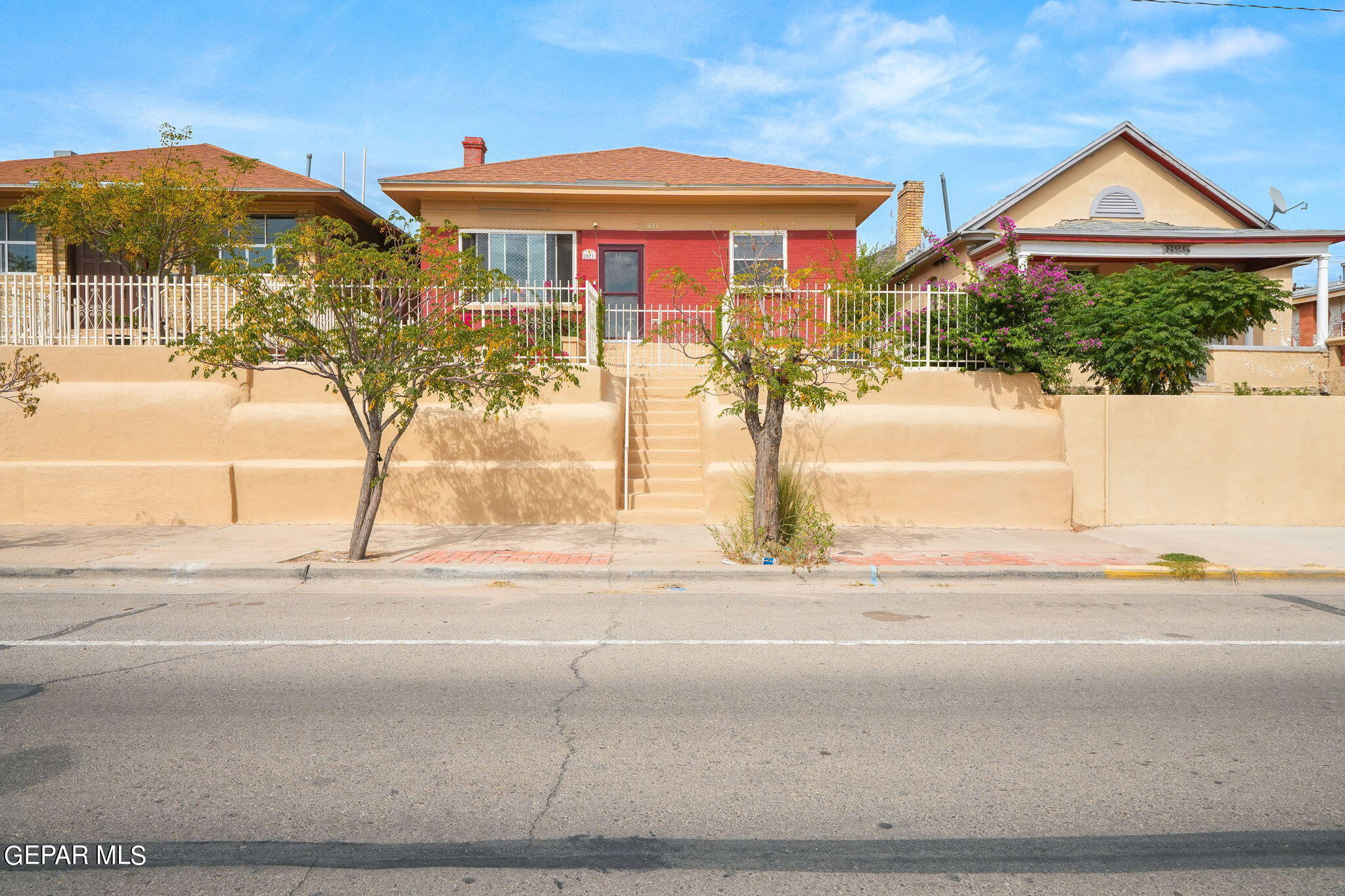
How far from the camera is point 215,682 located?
540 centimetres

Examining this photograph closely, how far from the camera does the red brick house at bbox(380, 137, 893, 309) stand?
18.9 m

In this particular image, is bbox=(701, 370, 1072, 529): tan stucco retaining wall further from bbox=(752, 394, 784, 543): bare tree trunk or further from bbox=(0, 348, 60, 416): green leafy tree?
bbox=(0, 348, 60, 416): green leafy tree

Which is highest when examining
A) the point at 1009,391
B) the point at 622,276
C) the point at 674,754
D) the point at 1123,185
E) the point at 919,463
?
the point at 1123,185

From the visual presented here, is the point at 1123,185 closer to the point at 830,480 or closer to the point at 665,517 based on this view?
the point at 830,480

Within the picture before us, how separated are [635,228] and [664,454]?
7462mm

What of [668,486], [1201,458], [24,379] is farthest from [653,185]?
[24,379]

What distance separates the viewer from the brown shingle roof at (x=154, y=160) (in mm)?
18812

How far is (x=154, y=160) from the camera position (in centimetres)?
2042


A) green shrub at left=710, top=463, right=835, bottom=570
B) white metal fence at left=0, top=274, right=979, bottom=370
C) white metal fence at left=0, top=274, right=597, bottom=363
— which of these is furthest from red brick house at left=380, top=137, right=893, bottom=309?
green shrub at left=710, top=463, right=835, bottom=570

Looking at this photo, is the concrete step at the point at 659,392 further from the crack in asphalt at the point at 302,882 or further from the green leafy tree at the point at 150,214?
the crack in asphalt at the point at 302,882

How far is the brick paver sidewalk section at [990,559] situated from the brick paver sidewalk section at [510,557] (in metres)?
2.70

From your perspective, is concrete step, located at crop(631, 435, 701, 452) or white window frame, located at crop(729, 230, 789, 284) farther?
white window frame, located at crop(729, 230, 789, 284)

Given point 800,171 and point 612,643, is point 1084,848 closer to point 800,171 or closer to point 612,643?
point 612,643

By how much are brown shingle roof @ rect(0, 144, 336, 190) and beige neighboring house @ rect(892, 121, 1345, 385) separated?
13.8 meters
